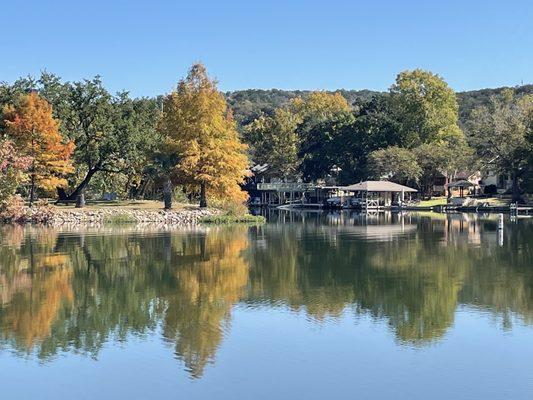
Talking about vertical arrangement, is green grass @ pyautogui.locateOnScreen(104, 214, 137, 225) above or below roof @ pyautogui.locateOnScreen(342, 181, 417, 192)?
below

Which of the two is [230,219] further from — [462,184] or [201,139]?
[462,184]

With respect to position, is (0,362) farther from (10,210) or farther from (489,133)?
(489,133)

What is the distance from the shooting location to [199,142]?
4925 cm

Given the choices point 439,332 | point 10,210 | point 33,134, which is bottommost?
point 439,332

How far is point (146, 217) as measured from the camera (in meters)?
48.4

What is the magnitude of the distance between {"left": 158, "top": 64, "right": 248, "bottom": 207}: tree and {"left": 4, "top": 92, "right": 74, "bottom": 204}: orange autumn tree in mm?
7298

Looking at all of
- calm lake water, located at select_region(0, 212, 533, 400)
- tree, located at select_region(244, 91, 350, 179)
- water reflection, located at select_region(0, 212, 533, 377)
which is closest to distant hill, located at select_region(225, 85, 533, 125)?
tree, located at select_region(244, 91, 350, 179)

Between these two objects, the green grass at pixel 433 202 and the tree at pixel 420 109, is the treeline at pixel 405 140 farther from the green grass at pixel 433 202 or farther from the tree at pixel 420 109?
the green grass at pixel 433 202

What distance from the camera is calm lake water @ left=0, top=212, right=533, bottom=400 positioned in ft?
36.0

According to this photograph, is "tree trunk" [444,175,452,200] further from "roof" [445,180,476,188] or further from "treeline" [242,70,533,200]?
"roof" [445,180,476,188]

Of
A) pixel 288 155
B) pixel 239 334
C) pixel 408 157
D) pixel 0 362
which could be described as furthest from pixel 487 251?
pixel 288 155

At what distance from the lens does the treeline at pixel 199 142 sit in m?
48.4

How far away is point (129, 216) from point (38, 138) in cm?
807

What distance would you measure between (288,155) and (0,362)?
76.6 metres
